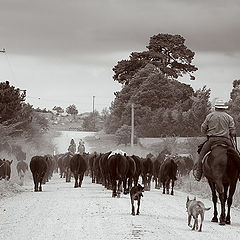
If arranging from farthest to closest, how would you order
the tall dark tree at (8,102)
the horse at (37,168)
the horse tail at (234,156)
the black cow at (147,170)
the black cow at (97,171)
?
the tall dark tree at (8,102) → the black cow at (97,171) → the black cow at (147,170) → the horse at (37,168) → the horse tail at (234,156)

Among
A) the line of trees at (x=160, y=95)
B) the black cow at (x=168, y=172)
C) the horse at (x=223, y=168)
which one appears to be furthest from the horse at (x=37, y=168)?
the line of trees at (x=160, y=95)

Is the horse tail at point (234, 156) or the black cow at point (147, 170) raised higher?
the horse tail at point (234, 156)

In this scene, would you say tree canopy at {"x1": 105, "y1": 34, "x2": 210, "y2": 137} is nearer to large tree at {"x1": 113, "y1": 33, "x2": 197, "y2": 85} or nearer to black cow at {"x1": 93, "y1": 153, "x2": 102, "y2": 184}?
large tree at {"x1": 113, "y1": 33, "x2": 197, "y2": 85}

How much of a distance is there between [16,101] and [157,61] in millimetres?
41214

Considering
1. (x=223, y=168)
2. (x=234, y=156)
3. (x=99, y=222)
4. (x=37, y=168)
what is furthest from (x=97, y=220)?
(x=37, y=168)

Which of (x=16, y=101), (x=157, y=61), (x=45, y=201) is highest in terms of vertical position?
(x=157, y=61)

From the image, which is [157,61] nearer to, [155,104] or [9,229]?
[155,104]

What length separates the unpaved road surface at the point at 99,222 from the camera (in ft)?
44.9

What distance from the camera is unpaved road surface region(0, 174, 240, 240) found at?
13674 mm

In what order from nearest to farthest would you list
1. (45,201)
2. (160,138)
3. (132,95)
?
1. (45,201)
2. (160,138)
3. (132,95)

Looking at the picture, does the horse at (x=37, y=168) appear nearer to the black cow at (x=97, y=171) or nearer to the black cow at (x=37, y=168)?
the black cow at (x=37, y=168)

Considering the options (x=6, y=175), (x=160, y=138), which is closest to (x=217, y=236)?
(x=6, y=175)

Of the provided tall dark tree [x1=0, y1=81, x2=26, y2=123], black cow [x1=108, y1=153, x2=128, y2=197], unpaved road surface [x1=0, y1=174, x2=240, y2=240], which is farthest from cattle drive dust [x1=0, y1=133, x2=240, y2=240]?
tall dark tree [x1=0, y1=81, x2=26, y2=123]

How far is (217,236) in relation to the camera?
14.0 metres
